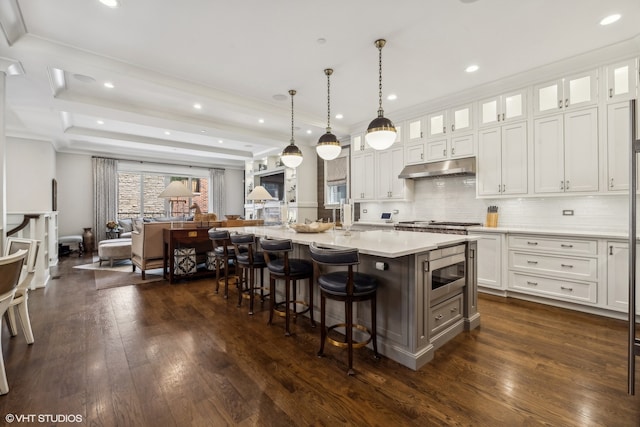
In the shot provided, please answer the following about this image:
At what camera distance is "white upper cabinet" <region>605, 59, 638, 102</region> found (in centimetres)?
309

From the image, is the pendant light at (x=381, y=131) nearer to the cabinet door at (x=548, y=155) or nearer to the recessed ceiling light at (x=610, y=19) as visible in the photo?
the recessed ceiling light at (x=610, y=19)

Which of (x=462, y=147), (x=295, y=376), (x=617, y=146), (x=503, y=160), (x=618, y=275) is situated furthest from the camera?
(x=462, y=147)

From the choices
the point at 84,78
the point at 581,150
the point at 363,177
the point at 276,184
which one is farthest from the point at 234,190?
the point at 581,150

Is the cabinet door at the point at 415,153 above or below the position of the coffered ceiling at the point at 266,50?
below

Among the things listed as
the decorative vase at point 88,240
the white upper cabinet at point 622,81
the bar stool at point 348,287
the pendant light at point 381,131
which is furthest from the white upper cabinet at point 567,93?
the decorative vase at point 88,240

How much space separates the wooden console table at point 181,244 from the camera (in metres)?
4.56

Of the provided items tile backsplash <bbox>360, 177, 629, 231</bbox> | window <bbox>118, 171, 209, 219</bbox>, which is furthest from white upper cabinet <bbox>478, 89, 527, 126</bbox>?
window <bbox>118, 171, 209, 219</bbox>

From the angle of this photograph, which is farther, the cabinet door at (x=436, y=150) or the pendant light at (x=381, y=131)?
the cabinet door at (x=436, y=150)

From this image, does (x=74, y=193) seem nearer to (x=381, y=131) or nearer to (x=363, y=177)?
(x=363, y=177)

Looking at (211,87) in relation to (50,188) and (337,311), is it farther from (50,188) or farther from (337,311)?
A: (50,188)

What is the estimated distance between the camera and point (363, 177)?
5.94 meters

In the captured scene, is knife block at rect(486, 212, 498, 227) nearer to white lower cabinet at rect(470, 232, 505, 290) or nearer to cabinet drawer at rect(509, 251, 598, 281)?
white lower cabinet at rect(470, 232, 505, 290)

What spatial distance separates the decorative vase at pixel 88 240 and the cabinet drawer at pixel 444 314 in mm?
9123

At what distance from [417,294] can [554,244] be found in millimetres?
2476
